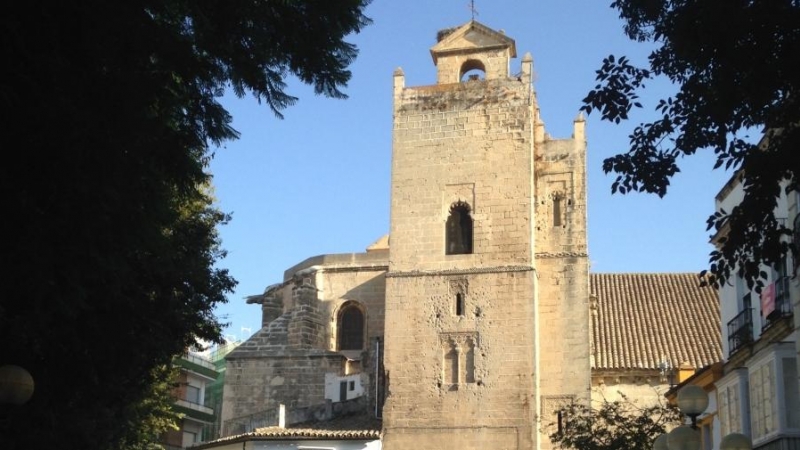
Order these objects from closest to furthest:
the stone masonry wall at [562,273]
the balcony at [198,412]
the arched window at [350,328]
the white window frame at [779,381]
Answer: the white window frame at [779,381], the stone masonry wall at [562,273], the arched window at [350,328], the balcony at [198,412]

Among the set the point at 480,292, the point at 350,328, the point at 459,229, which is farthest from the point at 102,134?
the point at 350,328

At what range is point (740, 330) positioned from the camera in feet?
65.6

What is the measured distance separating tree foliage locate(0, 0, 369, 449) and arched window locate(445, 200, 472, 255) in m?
19.2

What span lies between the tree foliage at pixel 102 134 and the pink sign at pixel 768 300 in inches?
427

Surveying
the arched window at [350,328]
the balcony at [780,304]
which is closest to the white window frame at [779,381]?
the balcony at [780,304]

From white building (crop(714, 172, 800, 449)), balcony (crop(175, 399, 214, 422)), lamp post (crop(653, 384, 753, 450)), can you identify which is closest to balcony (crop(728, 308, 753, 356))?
white building (crop(714, 172, 800, 449))

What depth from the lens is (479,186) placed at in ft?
102

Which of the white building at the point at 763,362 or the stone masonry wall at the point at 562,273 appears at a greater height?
the stone masonry wall at the point at 562,273

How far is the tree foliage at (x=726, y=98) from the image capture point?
29.7ft

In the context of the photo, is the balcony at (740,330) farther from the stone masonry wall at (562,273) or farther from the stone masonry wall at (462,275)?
the stone masonry wall at (562,273)

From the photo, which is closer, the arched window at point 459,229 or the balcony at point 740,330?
the balcony at point 740,330

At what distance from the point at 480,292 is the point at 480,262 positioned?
871 mm

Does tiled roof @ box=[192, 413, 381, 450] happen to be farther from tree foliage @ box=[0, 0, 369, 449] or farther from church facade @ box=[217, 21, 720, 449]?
tree foliage @ box=[0, 0, 369, 449]

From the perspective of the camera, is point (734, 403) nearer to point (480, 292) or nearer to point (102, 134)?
point (480, 292)
